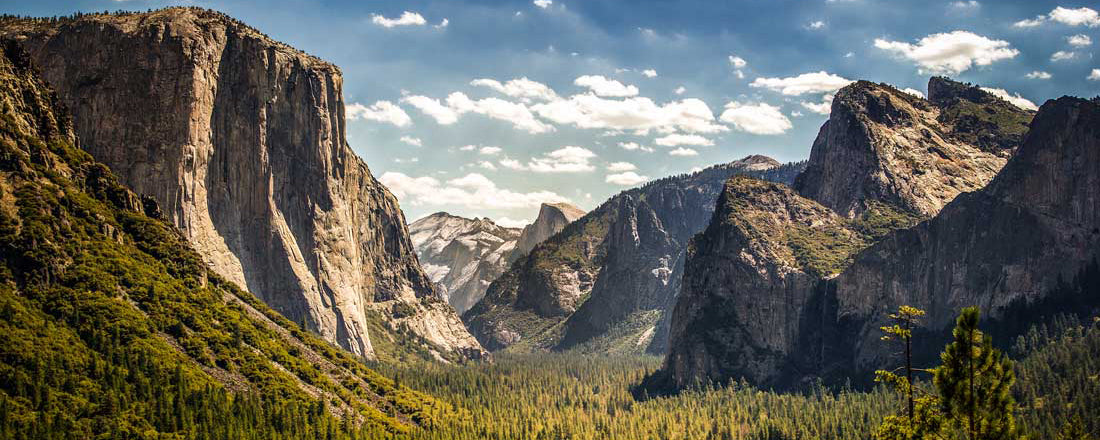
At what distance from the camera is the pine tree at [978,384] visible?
199 feet

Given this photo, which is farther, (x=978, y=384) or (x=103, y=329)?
(x=103, y=329)

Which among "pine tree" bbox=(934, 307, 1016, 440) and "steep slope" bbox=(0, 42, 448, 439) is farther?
"steep slope" bbox=(0, 42, 448, 439)

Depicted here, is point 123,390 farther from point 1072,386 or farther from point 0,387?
point 1072,386

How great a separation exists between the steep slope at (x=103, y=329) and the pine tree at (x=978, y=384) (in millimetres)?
111190

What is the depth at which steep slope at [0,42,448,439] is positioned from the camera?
134625 mm

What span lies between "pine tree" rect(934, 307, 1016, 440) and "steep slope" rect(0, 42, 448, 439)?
111190 millimetres

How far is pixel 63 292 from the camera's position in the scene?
15500 cm

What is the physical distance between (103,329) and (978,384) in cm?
13637

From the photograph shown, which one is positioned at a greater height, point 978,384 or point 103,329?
point 103,329

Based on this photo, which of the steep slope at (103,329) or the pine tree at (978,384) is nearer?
the pine tree at (978,384)

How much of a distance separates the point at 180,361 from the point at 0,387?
36715 mm

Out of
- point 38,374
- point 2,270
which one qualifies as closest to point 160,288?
point 2,270

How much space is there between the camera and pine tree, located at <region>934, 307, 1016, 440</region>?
199 feet

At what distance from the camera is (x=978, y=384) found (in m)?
61.8
